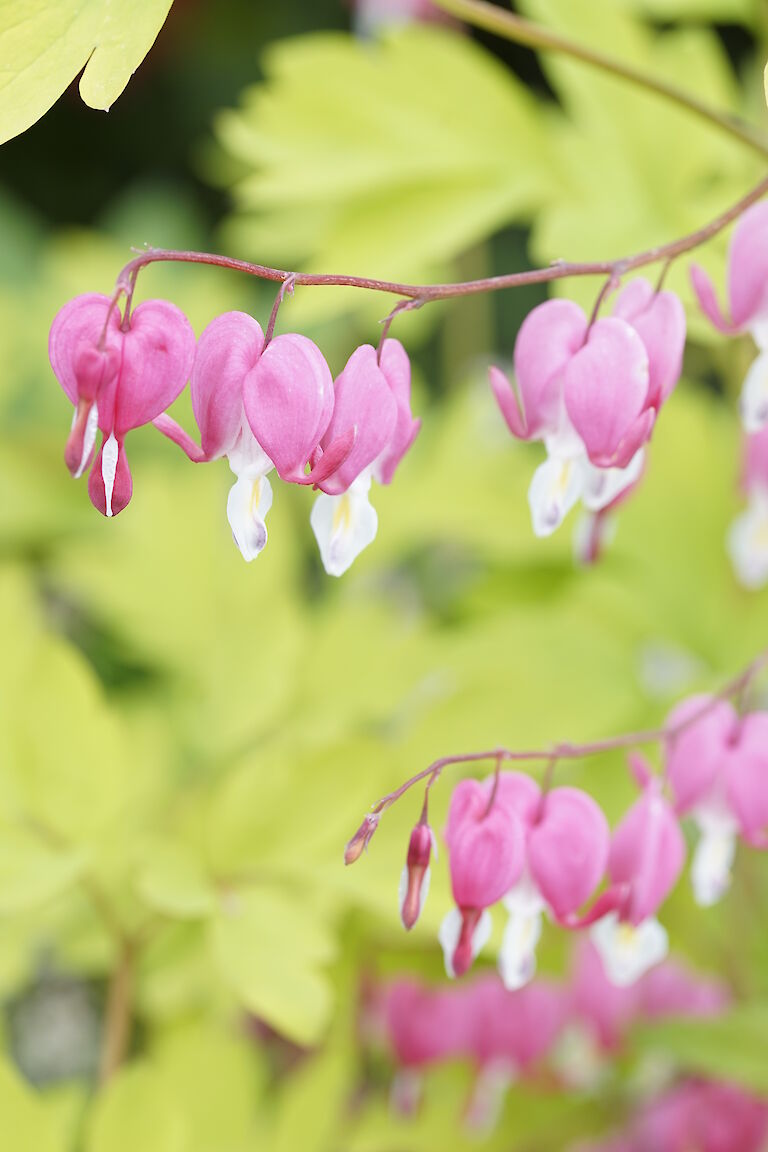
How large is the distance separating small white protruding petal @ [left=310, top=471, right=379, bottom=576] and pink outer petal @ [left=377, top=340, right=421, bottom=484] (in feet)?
0.05

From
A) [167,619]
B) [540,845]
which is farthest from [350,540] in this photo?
[167,619]

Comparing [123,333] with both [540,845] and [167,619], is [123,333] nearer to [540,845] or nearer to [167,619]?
[540,845]

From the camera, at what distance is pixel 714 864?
2.44 ft

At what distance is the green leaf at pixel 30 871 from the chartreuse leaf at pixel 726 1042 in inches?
16.2

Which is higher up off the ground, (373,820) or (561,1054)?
(373,820)

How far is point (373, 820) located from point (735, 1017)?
1.36ft

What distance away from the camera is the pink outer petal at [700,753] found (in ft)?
2.39

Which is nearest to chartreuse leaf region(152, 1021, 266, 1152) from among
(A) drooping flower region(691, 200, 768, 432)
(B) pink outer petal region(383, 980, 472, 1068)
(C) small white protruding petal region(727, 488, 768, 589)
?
(B) pink outer petal region(383, 980, 472, 1068)

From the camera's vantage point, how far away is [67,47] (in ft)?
2.00

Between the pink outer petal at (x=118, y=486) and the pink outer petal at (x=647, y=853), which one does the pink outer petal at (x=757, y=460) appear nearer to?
the pink outer petal at (x=647, y=853)

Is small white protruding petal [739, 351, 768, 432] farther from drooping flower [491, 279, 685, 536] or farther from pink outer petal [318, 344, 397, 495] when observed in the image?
pink outer petal [318, 344, 397, 495]

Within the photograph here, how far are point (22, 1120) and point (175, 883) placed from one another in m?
0.17

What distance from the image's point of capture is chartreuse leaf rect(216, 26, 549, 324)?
1.05 metres

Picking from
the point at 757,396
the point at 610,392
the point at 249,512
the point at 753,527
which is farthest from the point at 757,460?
the point at 249,512
